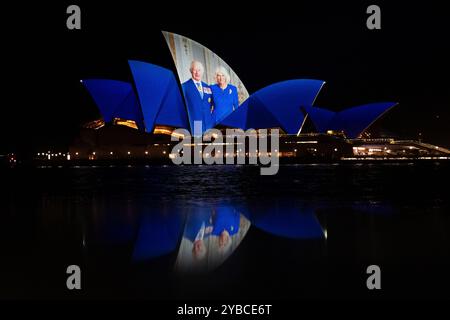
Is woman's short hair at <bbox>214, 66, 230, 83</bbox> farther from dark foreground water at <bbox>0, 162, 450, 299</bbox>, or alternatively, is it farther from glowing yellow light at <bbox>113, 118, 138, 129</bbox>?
dark foreground water at <bbox>0, 162, 450, 299</bbox>

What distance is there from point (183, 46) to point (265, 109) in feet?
30.5

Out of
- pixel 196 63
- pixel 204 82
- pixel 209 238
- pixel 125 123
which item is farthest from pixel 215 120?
pixel 209 238

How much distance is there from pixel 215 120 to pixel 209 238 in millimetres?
40773

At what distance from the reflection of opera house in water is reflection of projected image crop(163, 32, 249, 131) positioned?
0.34 ft

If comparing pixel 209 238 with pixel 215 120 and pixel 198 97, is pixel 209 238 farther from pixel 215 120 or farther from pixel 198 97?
pixel 215 120

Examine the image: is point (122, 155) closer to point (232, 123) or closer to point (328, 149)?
point (232, 123)

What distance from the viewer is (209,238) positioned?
680 centimetres

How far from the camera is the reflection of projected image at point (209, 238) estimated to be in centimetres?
533

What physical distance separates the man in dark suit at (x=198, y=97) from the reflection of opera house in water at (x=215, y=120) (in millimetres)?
381

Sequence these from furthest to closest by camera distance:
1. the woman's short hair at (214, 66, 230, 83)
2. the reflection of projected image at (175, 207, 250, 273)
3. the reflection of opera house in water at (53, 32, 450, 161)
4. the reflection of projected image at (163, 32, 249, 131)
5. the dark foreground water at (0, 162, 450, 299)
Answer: the woman's short hair at (214, 66, 230, 83)
the reflection of projected image at (163, 32, 249, 131)
the reflection of opera house in water at (53, 32, 450, 161)
the reflection of projected image at (175, 207, 250, 273)
the dark foreground water at (0, 162, 450, 299)

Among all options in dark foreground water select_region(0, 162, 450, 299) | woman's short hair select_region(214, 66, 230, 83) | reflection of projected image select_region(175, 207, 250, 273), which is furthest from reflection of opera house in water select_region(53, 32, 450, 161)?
reflection of projected image select_region(175, 207, 250, 273)

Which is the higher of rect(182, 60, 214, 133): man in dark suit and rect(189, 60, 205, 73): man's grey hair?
rect(189, 60, 205, 73): man's grey hair

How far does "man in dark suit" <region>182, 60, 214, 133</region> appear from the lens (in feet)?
140
